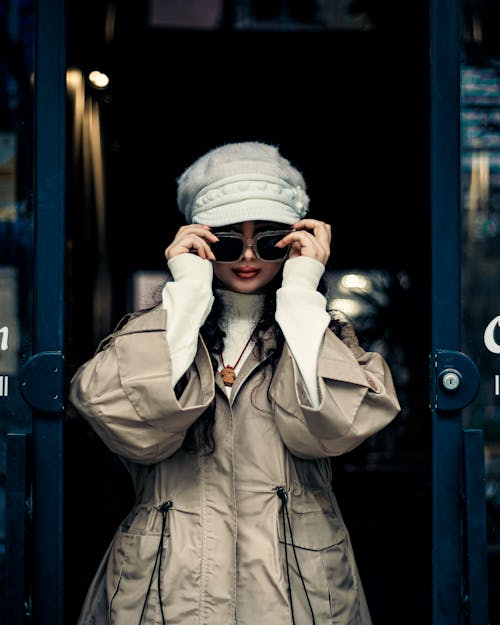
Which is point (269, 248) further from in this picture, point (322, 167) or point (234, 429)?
point (322, 167)

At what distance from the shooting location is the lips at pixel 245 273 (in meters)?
1.92

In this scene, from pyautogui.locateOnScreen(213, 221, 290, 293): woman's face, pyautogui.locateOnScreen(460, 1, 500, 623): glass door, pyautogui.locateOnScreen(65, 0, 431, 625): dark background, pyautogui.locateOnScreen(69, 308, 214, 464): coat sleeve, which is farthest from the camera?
pyautogui.locateOnScreen(65, 0, 431, 625): dark background

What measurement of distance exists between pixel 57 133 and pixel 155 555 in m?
1.02

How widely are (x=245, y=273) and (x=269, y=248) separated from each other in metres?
0.11

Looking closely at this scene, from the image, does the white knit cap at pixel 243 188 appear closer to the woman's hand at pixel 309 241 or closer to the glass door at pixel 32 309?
the woman's hand at pixel 309 241

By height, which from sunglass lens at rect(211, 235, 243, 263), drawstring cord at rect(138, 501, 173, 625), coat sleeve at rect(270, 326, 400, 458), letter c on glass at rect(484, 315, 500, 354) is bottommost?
drawstring cord at rect(138, 501, 173, 625)

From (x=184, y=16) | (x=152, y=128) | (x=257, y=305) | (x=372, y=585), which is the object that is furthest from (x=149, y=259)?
(x=372, y=585)

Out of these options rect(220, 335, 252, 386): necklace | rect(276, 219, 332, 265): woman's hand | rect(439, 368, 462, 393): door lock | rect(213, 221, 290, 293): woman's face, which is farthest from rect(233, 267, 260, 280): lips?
rect(439, 368, 462, 393): door lock

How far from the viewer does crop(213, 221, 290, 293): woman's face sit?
1.90 metres

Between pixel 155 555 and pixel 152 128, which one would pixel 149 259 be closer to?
Answer: pixel 152 128

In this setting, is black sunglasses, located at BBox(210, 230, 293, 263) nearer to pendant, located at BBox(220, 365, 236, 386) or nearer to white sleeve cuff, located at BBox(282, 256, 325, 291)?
white sleeve cuff, located at BBox(282, 256, 325, 291)

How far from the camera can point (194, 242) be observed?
5.91 feet

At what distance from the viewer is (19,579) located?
1.65 meters

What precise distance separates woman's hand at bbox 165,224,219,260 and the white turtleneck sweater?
Result: 0.02 metres
